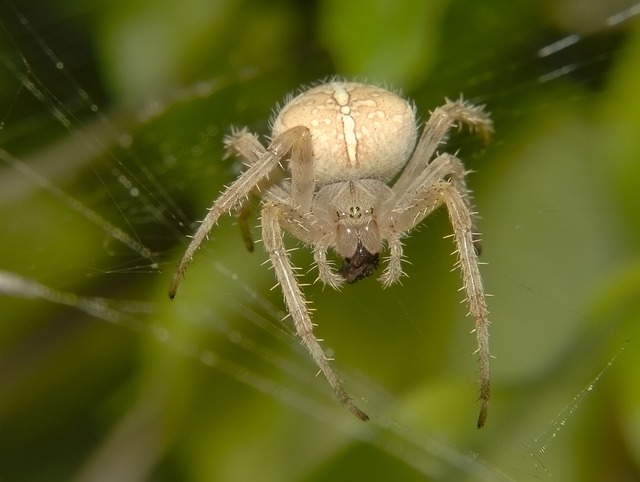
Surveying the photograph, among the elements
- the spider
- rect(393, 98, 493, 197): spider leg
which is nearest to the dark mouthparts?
the spider

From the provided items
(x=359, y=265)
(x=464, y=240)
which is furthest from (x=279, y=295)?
(x=464, y=240)

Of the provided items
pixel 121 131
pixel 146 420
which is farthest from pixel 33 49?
pixel 146 420

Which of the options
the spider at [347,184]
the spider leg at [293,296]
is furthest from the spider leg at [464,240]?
the spider leg at [293,296]

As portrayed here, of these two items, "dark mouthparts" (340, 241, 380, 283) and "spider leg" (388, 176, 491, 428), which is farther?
"dark mouthparts" (340, 241, 380, 283)

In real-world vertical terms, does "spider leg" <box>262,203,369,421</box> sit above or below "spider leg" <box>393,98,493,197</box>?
below

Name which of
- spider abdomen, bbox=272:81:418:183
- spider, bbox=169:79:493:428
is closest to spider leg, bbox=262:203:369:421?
spider, bbox=169:79:493:428

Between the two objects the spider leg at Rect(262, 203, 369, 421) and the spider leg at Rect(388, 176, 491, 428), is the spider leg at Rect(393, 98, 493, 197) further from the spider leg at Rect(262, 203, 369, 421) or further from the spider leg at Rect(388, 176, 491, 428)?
the spider leg at Rect(262, 203, 369, 421)

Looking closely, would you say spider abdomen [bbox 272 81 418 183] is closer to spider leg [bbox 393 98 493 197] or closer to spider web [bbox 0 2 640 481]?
spider leg [bbox 393 98 493 197]
